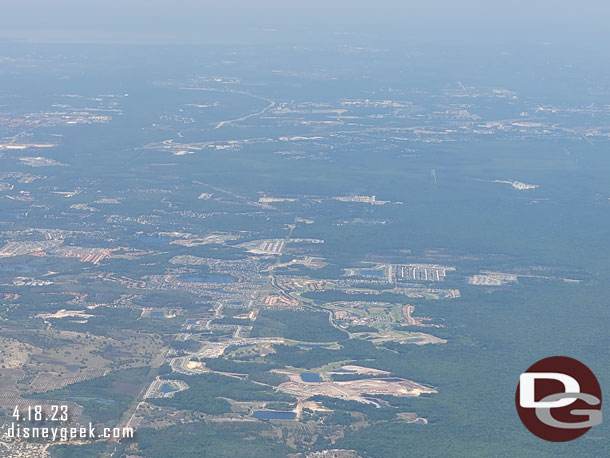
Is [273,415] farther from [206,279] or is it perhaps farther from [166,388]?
[206,279]

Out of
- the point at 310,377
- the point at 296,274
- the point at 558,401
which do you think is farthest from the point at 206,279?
the point at 558,401

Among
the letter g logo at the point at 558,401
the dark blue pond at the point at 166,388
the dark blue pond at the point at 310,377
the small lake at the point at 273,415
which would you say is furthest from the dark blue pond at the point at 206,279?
the letter g logo at the point at 558,401

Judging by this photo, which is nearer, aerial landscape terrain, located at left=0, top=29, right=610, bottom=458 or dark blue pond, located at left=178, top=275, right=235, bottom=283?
aerial landscape terrain, located at left=0, top=29, right=610, bottom=458

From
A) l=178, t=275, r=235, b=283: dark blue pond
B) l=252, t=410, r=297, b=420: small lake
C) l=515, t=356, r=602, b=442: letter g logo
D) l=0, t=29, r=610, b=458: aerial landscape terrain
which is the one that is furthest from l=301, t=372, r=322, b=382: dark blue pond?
l=178, t=275, r=235, b=283: dark blue pond

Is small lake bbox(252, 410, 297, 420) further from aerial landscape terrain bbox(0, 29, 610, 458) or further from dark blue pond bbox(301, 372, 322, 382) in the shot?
dark blue pond bbox(301, 372, 322, 382)

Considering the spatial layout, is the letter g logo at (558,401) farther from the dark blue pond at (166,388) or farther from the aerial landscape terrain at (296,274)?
the dark blue pond at (166,388)

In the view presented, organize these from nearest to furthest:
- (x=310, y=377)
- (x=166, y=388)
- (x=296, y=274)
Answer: (x=166, y=388)
(x=310, y=377)
(x=296, y=274)

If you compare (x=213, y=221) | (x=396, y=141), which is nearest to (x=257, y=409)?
(x=213, y=221)
